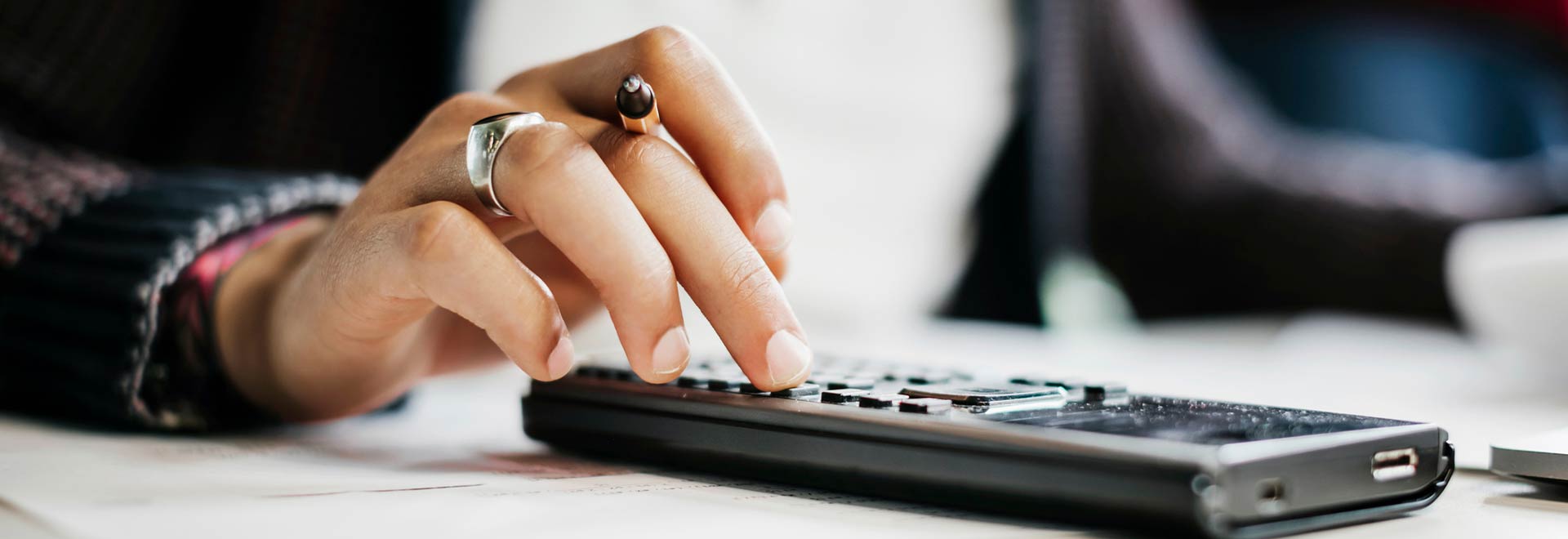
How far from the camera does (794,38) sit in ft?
3.62

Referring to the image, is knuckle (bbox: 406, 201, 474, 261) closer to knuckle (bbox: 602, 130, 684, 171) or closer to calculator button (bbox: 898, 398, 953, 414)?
knuckle (bbox: 602, 130, 684, 171)

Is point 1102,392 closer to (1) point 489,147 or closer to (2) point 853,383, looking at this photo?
(2) point 853,383

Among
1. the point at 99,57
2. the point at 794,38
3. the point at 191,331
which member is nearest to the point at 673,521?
the point at 191,331

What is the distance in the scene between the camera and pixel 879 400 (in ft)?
1.08

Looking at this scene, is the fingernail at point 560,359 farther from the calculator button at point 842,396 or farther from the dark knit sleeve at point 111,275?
the dark knit sleeve at point 111,275

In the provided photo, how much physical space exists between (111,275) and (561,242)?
0.29 m

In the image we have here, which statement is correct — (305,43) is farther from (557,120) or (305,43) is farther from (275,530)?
(275,530)

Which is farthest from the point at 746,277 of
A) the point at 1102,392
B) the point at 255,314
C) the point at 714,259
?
the point at 255,314

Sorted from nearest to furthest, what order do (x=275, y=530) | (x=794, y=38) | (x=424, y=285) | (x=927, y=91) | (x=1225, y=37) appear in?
1. (x=275, y=530)
2. (x=424, y=285)
3. (x=794, y=38)
4. (x=927, y=91)
5. (x=1225, y=37)

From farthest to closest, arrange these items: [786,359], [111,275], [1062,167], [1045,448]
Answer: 1. [1062,167]
2. [111,275]
3. [786,359]
4. [1045,448]

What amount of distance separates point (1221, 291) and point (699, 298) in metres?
1.10

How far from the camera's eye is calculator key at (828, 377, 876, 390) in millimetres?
373

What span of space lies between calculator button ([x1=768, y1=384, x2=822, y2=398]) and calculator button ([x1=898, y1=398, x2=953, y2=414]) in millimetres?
44

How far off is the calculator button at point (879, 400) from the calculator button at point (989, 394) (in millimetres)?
15
